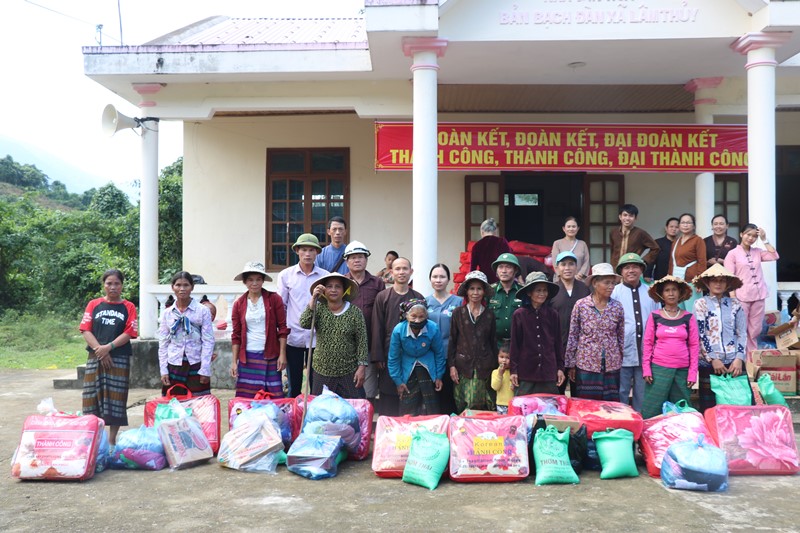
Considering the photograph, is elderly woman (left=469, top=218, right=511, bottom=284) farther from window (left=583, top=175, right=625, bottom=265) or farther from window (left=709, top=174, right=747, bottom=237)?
window (left=709, top=174, right=747, bottom=237)

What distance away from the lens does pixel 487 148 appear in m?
8.91

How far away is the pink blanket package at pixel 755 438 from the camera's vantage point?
17.6 ft

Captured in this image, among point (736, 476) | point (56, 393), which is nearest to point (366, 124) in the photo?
point (56, 393)

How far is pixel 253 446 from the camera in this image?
5473 millimetres

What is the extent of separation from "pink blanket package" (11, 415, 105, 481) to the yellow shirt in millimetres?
3042

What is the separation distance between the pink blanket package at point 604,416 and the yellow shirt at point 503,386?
54 centimetres

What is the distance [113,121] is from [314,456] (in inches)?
230

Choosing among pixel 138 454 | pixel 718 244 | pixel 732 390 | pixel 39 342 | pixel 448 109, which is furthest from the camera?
pixel 39 342

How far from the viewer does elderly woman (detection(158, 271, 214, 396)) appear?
6141mm

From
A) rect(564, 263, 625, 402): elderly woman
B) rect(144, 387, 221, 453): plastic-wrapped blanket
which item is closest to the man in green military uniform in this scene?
rect(564, 263, 625, 402): elderly woman

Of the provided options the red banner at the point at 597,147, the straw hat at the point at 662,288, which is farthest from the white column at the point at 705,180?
the straw hat at the point at 662,288

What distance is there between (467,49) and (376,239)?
3756 mm

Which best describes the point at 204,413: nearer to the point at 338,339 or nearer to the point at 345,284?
A: the point at 338,339

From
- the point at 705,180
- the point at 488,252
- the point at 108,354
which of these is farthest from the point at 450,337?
the point at 705,180
